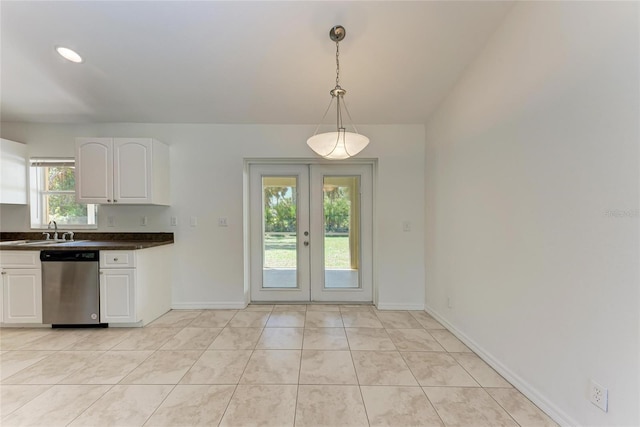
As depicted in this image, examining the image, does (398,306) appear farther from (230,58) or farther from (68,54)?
Answer: (68,54)

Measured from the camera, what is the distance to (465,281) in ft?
8.64

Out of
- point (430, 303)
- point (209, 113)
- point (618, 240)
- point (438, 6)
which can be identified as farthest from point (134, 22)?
point (430, 303)

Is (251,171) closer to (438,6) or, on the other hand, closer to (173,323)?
(173,323)

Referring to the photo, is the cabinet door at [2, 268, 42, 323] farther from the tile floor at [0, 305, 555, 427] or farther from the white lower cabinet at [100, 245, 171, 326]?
the white lower cabinet at [100, 245, 171, 326]

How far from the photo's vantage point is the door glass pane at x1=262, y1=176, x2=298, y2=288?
12.4ft

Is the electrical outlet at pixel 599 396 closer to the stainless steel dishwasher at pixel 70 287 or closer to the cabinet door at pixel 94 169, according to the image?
the stainless steel dishwasher at pixel 70 287

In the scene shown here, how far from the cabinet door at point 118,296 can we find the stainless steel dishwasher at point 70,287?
0.24ft

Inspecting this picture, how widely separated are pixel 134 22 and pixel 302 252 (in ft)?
9.46

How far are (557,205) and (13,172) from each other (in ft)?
17.6

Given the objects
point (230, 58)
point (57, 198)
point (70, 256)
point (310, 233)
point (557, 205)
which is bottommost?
point (70, 256)

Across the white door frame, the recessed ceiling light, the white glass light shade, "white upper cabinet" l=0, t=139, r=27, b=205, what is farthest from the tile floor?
the recessed ceiling light

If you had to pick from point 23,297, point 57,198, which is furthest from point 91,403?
point 57,198

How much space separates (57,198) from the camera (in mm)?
3533

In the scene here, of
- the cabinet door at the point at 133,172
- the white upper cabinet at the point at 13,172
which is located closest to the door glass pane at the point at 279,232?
the cabinet door at the point at 133,172
